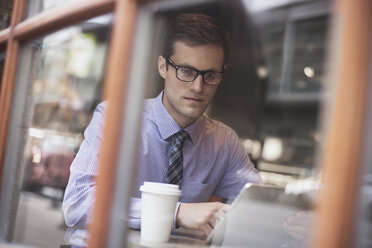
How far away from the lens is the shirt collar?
1.43 m

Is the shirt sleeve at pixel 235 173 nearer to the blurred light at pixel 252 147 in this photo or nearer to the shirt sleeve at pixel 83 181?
the shirt sleeve at pixel 83 181

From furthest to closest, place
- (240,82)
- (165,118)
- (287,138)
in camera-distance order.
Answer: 1. (287,138)
2. (240,82)
3. (165,118)

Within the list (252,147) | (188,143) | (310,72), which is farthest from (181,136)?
(252,147)

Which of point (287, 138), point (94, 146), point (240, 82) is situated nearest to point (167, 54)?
point (94, 146)

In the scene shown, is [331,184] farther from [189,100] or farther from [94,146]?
[189,100]

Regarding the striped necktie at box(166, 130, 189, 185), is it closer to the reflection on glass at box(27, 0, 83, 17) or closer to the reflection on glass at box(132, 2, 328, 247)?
the reflection on glass at box(132, 2, 328, 247)

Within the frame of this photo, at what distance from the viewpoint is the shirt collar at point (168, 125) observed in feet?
4.68

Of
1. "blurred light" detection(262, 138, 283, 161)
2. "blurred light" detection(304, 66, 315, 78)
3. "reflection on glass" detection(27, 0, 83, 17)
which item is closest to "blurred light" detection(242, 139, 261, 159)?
"blurred light" detection(262, 138, 283, 161)

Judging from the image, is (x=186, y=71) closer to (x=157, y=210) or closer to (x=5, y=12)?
(x=157, y=210)

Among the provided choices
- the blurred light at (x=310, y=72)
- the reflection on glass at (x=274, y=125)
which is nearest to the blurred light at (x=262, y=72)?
the reflection on glass at (x=274, y=125)

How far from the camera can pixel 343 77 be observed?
610 millimetres

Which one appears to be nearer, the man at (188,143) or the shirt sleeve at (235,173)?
the man at (188,143)

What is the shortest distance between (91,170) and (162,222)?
10.4 inches

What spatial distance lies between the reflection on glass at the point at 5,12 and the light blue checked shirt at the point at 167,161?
0.47 metres
